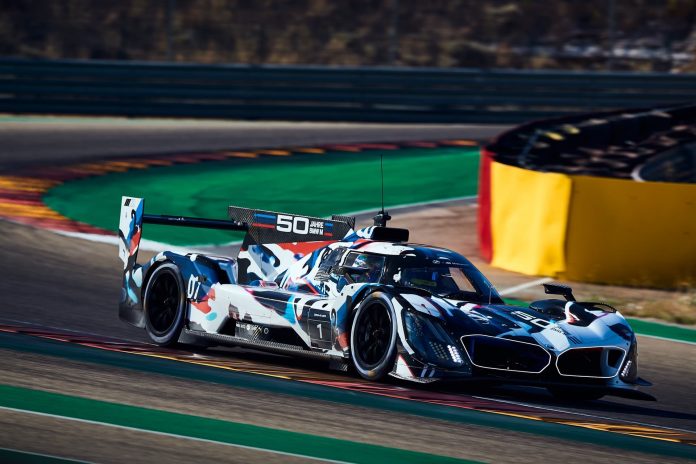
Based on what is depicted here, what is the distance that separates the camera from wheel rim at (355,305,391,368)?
885 cm

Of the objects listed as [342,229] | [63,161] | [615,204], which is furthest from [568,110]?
[342,229]

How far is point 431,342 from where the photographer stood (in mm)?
8562

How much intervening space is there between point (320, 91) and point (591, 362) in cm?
1860

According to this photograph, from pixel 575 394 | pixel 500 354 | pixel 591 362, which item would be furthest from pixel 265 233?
pixel 591 362

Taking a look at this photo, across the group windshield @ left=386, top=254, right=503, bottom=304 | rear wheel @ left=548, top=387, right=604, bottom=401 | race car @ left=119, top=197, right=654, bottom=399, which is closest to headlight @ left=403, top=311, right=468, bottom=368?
race car @ left=119, top=197, right=654, bottom=399

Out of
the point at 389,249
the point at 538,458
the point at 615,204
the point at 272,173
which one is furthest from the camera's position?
the point at 272,173

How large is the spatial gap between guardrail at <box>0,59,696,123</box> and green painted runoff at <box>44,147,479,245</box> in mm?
2185

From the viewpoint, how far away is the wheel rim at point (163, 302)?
10.8 metres

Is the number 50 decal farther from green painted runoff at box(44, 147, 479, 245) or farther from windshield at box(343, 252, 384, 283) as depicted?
green painted runoff at box(44, 147, 479, 245)

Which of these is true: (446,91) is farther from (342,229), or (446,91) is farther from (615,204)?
(342,229)

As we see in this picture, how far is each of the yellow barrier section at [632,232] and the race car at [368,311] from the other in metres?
4.85

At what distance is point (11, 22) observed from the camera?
33.3 metres

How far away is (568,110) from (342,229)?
17673 millimetres

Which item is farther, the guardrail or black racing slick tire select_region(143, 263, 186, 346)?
the guardrail
